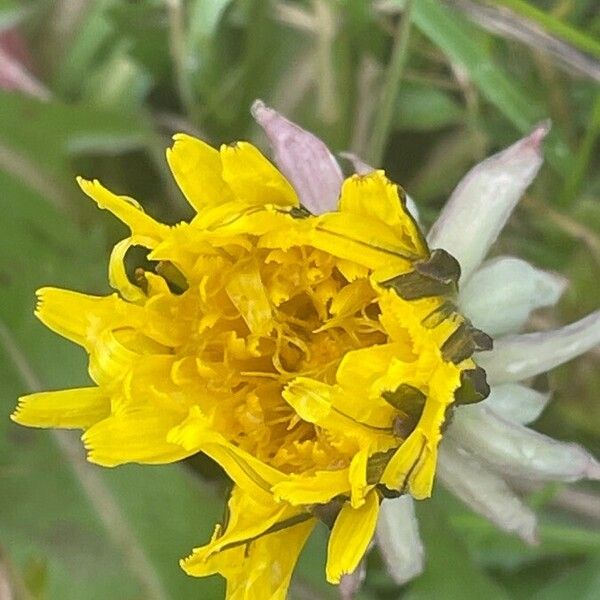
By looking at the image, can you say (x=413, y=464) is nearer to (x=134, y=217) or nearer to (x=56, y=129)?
(x=134, y=217)

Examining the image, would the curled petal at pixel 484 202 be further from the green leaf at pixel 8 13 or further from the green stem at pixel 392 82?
the green leaf at pixel 8 13

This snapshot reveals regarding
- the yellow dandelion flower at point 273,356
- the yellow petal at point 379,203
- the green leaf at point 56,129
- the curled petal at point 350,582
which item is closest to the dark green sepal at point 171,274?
the yellow dandelion flower at point 273,356

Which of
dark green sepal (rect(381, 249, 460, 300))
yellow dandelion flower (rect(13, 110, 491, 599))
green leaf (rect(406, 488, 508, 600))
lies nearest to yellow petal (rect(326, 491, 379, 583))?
yellow dandelion flower (rect(13, 110, 491, 599))

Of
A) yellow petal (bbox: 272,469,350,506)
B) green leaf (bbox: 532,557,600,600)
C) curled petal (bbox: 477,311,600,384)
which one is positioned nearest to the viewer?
yellow petal (bbox: 272,469,350,506)

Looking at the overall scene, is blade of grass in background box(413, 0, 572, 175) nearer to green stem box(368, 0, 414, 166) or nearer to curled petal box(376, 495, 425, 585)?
green stem box(368, 0, 414, 166)

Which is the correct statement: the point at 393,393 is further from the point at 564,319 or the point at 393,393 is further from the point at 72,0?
the point at 72,0

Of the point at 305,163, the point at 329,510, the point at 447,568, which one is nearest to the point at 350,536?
the point at 329,510
